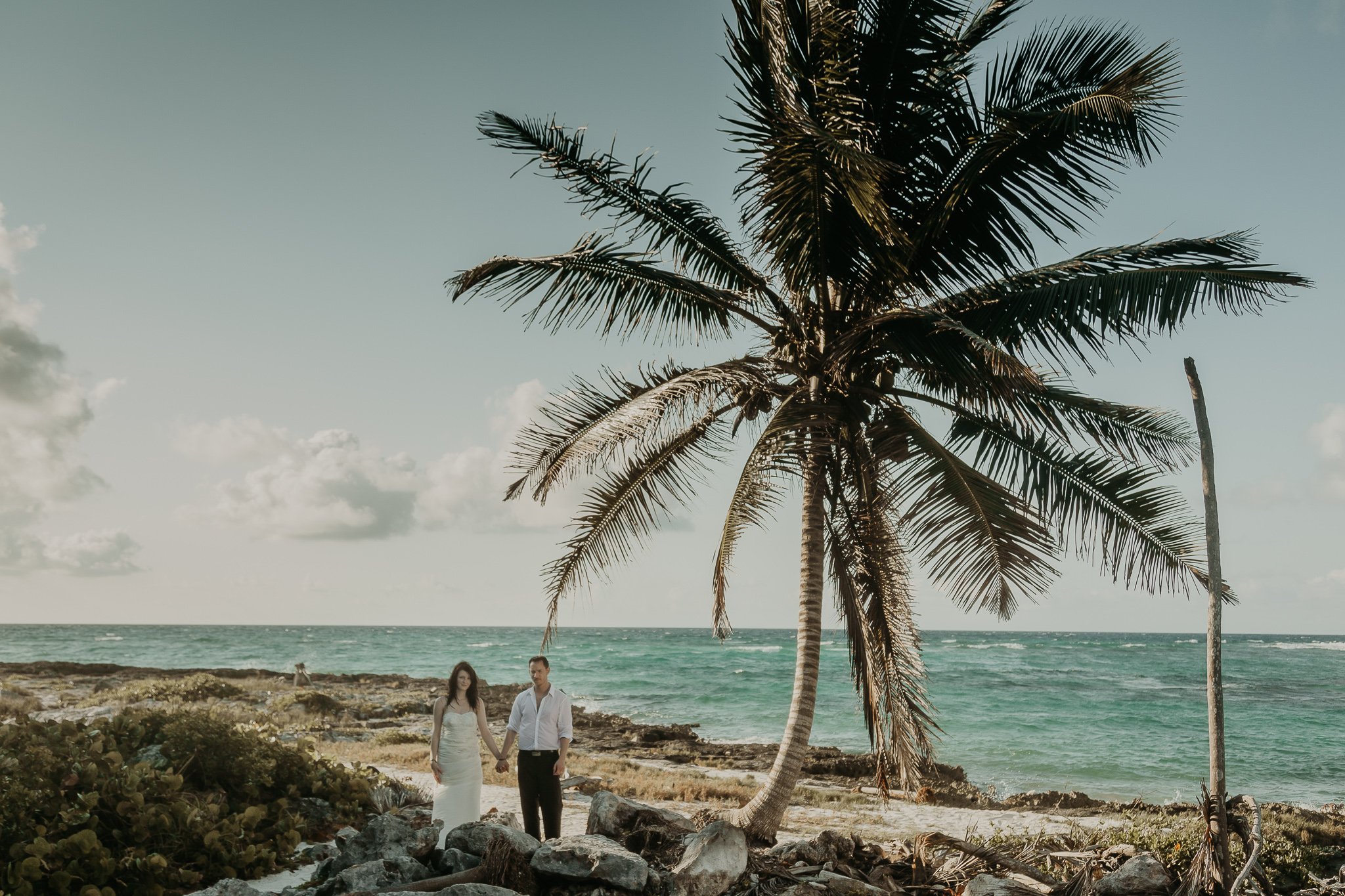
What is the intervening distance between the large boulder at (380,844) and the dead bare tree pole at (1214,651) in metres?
6.23

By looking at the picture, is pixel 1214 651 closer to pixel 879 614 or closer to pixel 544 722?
pixel 879 614

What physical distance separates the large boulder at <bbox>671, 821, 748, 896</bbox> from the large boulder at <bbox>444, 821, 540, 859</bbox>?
1.13 metres

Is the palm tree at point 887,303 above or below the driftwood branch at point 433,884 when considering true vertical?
above

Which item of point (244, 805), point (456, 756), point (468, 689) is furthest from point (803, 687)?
point (244, 805)

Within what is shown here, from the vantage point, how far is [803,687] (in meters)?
7.67

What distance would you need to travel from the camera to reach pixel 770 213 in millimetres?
7113

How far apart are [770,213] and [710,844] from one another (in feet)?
17.7

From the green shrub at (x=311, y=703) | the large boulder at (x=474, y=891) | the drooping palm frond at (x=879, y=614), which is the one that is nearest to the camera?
the large boulder at (x=474, y=891)

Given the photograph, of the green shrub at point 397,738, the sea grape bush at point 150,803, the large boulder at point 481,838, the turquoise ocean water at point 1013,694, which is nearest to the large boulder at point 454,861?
the large boulder at point 481,838

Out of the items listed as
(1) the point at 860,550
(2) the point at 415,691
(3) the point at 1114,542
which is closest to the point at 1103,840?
(3) the point at 1114,542

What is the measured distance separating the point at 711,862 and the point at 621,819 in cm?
133

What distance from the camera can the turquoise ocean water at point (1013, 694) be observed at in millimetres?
20844

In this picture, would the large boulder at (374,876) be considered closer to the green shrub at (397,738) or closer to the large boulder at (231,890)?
the large boulder at (231,890)

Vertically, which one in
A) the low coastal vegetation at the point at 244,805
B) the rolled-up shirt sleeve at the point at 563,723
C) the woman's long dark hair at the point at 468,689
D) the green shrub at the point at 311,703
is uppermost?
the woman's long dark hair at the point at 468,689
